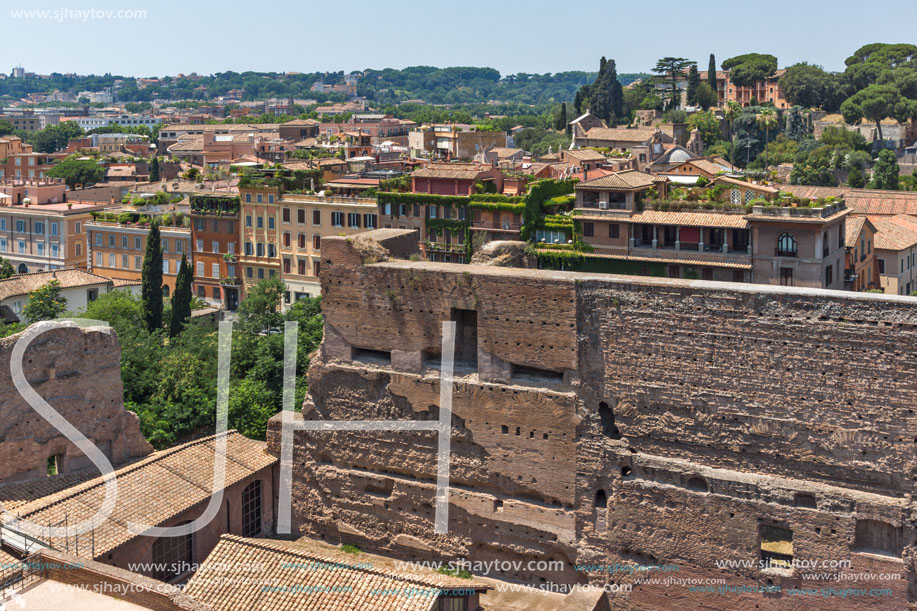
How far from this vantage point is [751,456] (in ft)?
54.9

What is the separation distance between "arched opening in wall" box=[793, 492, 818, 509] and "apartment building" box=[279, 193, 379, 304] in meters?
33.4

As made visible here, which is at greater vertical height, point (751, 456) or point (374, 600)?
point (751, 456)

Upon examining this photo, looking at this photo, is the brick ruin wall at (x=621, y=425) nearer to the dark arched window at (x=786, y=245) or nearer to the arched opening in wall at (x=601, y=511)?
the arched opening in wall at (x=601, y=511)

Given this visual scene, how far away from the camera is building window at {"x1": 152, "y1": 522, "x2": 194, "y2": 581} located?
18891 millimetres

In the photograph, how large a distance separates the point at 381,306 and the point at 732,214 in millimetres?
22185

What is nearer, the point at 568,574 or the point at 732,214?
the point at 568,574

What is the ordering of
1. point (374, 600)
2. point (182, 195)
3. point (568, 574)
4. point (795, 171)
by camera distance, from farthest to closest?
1. point (795, 171)
2. point (182, 195)
3. point (568, 574)
4. point (374, 600)

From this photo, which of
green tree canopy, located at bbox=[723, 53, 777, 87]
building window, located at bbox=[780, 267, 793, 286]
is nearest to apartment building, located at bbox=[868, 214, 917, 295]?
building window, located at bbox=[780, 267, 793, 286]

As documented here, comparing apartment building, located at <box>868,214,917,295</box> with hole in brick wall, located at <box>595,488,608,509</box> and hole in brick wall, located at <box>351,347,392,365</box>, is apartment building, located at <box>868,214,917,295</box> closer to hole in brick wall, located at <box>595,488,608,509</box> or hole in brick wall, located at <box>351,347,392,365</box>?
hole in brick wall, located at <box>595,488,608,509</box>

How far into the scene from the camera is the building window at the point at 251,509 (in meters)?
21.1


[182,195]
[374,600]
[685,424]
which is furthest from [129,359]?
[182,195]

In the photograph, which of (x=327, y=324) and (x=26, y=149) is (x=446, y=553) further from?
(x=26, y=149)

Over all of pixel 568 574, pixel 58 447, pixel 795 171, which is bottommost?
pixel 568 574

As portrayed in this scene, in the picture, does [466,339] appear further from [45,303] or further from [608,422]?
[45,303]
